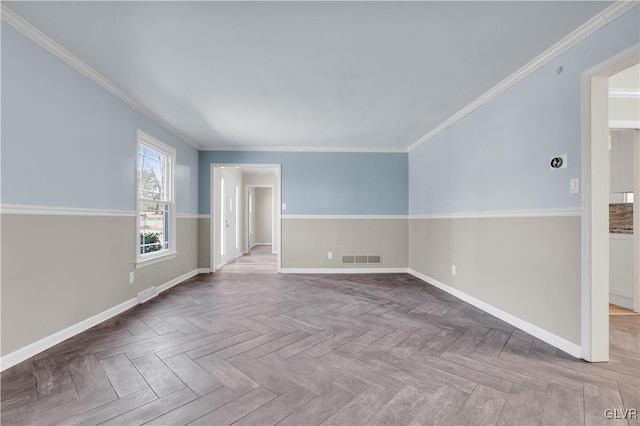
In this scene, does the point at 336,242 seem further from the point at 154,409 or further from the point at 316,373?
the point at 154,409

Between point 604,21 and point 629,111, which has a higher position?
point 604,21

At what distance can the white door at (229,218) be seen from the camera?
19.2 feet

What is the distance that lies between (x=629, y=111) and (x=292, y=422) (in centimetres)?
433

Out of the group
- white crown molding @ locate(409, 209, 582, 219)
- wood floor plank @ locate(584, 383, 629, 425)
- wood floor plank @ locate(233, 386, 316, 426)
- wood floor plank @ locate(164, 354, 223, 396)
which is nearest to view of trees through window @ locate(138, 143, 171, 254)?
wood floor plank @ locate(164, 354, 223, 396)

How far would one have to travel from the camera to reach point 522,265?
2430 millimetres

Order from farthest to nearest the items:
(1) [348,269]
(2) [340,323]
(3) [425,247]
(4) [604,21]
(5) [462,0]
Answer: (1) [348,269], (3) [425,247], (2) [340,323], (4) [604,21], (5) [462,0]

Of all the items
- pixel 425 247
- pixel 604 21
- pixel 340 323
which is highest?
pixel 604 21

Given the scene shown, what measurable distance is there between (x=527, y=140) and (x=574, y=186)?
617 mm

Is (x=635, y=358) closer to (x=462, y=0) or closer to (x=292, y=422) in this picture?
(x=292, y=422)

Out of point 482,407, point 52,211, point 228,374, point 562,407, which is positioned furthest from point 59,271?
point 562,407

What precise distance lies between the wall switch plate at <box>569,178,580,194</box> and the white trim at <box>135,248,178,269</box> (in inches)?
169

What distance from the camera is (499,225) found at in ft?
8.93

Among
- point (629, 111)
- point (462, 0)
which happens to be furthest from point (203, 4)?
point (629, 111)

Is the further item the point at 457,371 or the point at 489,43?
the point at 489,43
